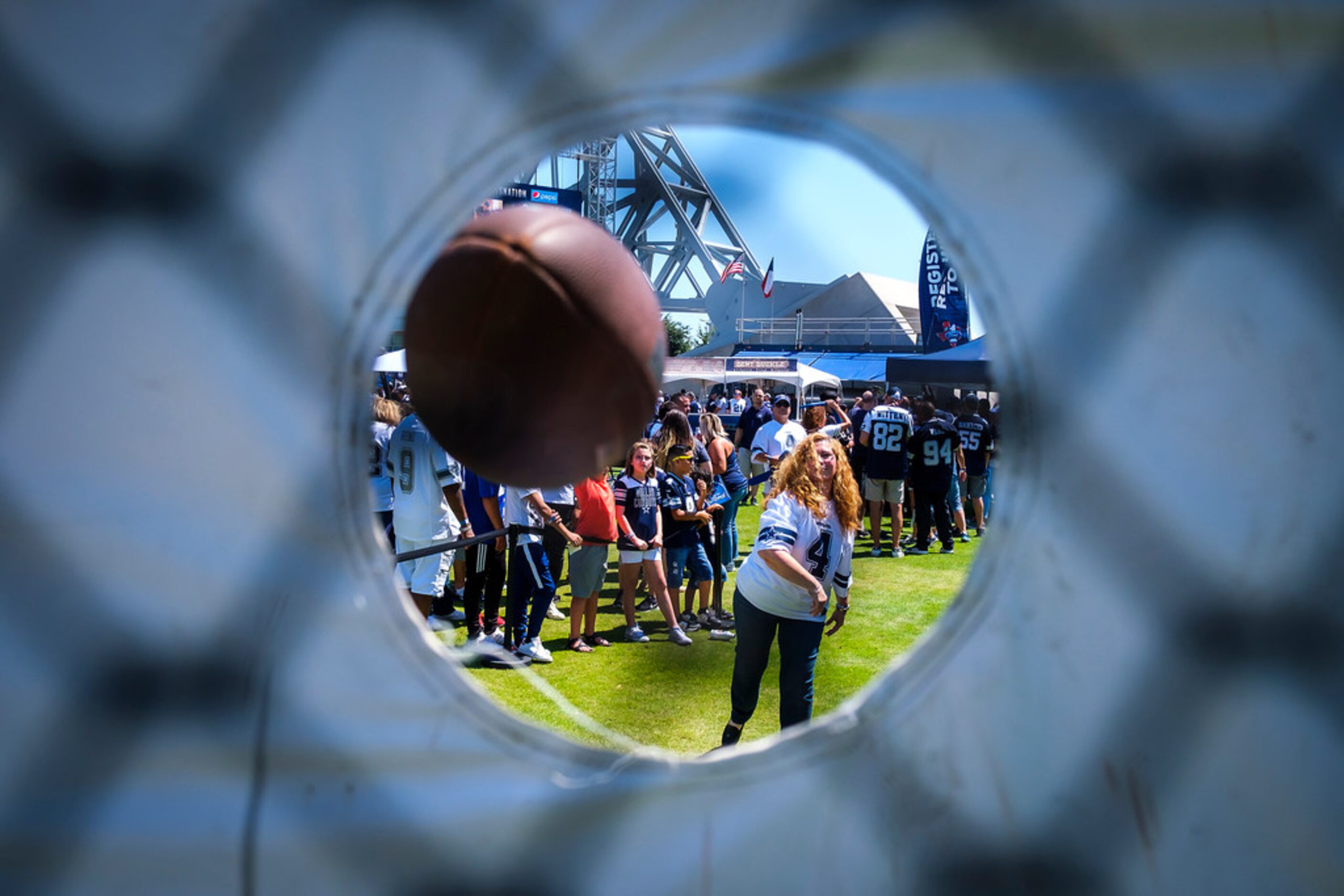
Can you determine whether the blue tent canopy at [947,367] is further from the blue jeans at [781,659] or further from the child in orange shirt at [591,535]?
the blue jeans at [781,659]

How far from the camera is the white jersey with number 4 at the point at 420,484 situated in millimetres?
4945

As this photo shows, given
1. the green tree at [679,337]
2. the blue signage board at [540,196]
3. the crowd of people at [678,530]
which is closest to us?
the crowd of people at [678,530]

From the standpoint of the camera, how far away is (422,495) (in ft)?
16.3

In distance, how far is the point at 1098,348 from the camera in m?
0.80

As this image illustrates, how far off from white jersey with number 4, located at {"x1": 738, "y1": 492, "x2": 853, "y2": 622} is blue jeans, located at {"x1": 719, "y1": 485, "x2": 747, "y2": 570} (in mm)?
3202

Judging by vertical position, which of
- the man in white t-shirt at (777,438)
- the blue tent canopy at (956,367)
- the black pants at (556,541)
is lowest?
the black pants at (556,541)

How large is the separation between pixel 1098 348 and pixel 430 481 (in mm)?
4494

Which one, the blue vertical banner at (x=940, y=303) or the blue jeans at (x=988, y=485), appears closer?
the blue jeans at (x=988, y=485)

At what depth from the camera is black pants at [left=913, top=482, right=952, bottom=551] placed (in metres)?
8.89

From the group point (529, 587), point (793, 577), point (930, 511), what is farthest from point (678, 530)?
point (930, 511)

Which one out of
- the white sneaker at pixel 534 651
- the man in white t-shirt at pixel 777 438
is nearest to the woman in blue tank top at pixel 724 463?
the man in white t-shirt at pixel 777 438

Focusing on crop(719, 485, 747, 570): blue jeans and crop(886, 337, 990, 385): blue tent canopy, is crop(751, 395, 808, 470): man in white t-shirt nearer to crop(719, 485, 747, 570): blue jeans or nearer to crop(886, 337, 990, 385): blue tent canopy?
crop(719, 485, 747, 570): blue jeans

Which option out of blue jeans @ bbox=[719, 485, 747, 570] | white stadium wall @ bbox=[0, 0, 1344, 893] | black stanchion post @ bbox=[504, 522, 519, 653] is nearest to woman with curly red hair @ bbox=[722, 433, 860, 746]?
black stanchion post @ bbox=[504, 522, 519, 653]

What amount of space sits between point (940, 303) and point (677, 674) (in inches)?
377
